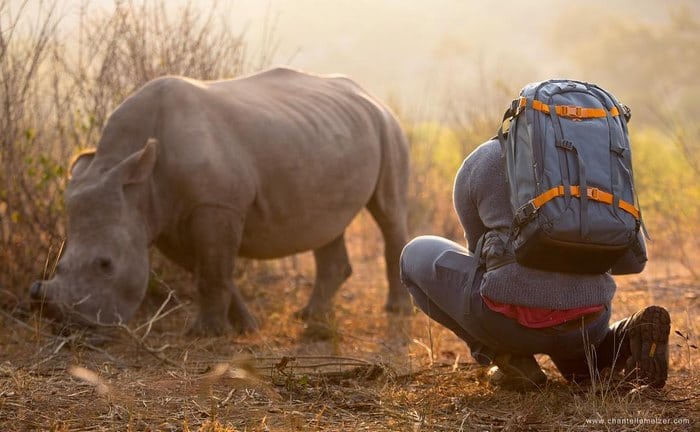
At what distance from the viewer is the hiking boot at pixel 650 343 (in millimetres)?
3697

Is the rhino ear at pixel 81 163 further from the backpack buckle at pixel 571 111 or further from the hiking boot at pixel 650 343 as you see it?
the hiking boot at pixel 650 343

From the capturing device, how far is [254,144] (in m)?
5.86

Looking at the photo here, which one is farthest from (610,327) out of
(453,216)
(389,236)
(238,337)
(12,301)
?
(453,216)

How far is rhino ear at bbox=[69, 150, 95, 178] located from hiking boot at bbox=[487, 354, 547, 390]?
2.65 m

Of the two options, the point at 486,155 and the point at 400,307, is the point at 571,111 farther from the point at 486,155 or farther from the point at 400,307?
the point at 400,307

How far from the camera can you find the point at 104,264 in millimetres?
5238

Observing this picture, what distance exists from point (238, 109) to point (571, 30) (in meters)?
36.8

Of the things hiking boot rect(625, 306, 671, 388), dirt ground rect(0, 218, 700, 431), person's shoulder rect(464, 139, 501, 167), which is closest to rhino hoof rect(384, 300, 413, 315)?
dirt ground rect(0, 218, 700, 431)

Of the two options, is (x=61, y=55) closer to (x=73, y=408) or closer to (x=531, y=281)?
(x=73, y=408)

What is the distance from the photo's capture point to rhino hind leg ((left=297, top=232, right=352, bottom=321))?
6863 millimetres

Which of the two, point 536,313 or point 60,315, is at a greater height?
point 536,313

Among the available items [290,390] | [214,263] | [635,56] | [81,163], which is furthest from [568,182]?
[635,56]

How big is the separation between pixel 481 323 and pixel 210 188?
2.30m

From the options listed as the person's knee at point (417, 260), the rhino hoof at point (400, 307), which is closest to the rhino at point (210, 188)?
the rhino hoof at point (400, 307)
